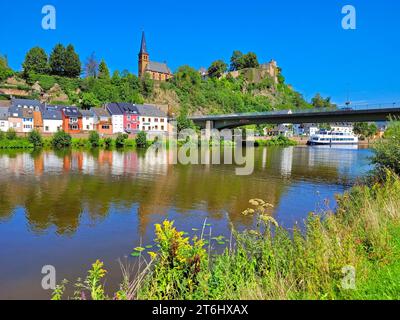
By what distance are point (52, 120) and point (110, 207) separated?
63.4 meters

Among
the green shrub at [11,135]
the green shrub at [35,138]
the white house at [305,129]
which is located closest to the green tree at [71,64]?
the green shrub at [11,135]

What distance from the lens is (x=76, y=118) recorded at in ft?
248

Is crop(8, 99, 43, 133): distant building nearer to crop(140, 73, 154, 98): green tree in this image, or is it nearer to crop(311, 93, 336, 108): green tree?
crop(140, 73, 154, 98): green tree

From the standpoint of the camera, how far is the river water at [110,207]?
11.1 metres

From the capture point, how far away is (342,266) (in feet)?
20.8

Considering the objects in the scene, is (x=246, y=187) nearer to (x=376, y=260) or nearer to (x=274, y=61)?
(x=376, y=260)

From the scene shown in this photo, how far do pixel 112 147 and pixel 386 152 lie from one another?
53490 mm

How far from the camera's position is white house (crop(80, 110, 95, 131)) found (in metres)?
76.7

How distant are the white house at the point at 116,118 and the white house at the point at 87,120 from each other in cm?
486

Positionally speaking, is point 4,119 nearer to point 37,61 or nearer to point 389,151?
point 37,61

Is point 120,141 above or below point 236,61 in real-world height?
below

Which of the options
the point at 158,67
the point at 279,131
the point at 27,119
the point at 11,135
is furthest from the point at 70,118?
the point at 279,131
